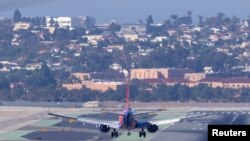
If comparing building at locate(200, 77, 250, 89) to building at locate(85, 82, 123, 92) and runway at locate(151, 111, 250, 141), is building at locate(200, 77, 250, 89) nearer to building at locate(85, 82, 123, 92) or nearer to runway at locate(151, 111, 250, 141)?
building at locate(85, 82, 123, 92)

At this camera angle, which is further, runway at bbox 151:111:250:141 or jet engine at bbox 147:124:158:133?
runway at bbox 151:111:250:141

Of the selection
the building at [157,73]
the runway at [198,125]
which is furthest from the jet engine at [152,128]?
the building at [157,73]

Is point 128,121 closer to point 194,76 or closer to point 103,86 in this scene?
point 103,86

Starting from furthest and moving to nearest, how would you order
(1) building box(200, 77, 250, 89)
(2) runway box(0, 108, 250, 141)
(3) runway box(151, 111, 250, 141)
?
(1) building box(200, 77, 250, 89) → (2) runway box(0, 108, 250, 141) → (3) runway box(151, 111, 250, 141)

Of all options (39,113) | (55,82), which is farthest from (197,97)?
(39,113)

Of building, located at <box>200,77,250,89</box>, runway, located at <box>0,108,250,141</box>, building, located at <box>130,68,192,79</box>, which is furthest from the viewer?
building, located at <box>130,68,192,79</box>

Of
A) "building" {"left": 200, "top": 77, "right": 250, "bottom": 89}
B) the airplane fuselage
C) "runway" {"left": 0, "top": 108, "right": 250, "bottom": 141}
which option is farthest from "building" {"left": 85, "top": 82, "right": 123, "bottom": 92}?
the airplane fuselage

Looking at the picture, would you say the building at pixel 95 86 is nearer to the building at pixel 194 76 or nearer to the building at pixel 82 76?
the building at pixel 82 76

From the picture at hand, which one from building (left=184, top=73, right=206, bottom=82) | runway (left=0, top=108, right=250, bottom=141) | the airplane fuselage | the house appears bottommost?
runway (left=0, top=108, right=250, bottom=141)

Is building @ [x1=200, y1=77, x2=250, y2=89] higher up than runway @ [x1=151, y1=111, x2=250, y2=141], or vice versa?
building @ [x1=200, y1=77, x2=250, y2=89]
